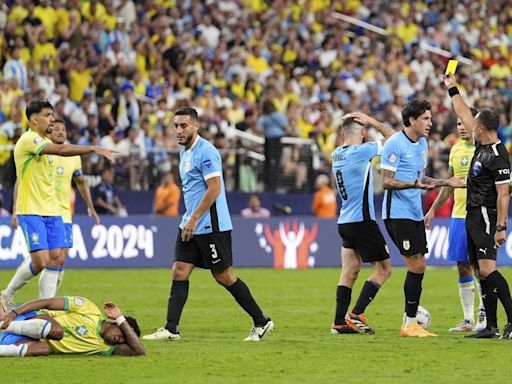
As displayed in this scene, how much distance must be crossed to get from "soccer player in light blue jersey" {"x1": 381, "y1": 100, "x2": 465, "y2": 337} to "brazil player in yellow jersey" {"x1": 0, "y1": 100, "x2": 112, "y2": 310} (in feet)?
12.0

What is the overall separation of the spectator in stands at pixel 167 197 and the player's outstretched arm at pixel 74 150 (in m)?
12.8

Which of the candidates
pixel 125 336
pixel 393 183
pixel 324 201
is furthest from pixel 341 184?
pixel 324 201

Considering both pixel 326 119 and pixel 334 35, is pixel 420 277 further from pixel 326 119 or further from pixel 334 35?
pixel 334 35

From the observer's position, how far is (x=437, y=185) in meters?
12.7

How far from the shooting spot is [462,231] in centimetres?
1405

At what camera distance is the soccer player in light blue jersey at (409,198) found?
13055 millimetres

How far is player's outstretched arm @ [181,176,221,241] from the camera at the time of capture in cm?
1216

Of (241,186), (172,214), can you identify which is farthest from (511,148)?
(172,214)

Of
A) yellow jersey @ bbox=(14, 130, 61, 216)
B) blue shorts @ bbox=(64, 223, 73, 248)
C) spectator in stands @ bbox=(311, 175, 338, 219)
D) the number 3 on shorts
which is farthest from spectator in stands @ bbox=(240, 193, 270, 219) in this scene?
the number 3 on shorts

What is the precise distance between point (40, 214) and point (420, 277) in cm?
416

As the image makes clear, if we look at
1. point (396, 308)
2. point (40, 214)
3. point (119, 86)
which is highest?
→ point (119, 86)

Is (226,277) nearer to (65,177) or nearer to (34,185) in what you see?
(34,185)

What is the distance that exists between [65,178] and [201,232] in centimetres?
386

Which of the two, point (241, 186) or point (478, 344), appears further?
point (241, 186)
